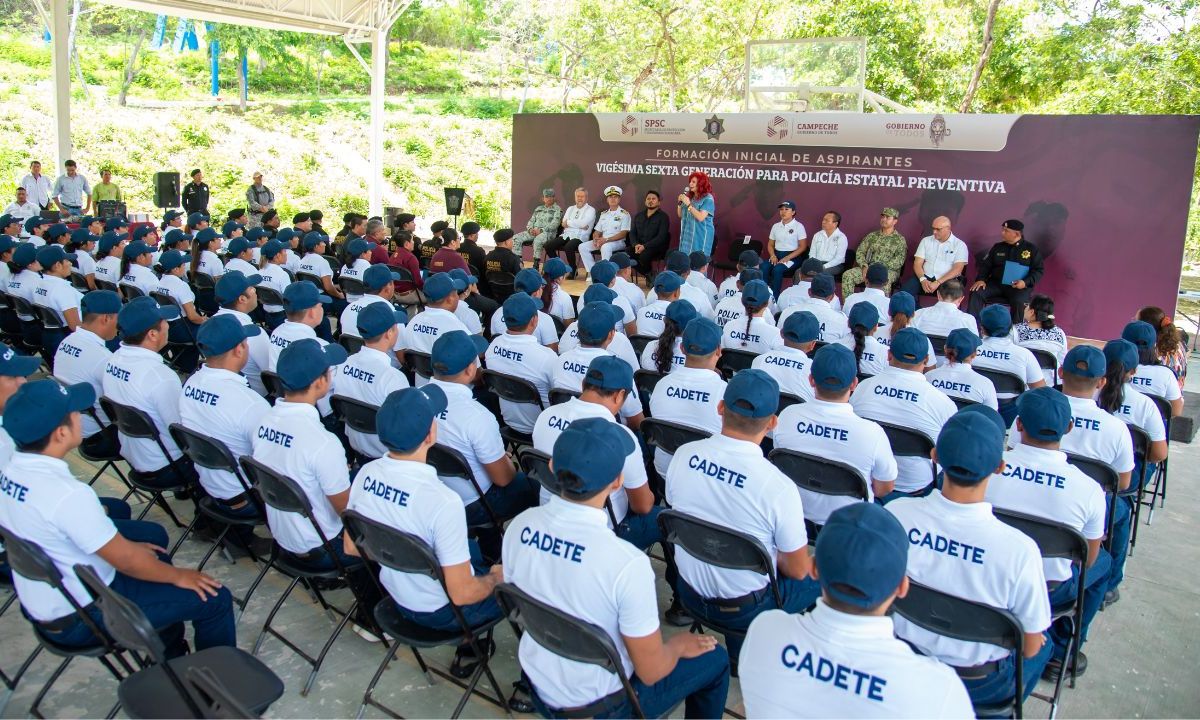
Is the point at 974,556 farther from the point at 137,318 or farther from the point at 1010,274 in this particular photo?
the point at 1010,274

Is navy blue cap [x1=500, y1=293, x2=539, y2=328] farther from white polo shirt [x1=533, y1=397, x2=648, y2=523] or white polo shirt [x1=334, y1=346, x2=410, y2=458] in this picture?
white polo shirt [x1=533, y1=397, x2=648, y2=523]

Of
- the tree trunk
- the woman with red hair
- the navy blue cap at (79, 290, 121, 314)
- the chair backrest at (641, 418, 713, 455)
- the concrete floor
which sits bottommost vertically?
the concrete floor

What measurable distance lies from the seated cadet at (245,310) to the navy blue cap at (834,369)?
11.2 feet

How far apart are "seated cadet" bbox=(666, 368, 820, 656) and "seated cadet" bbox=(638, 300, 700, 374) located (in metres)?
2.04

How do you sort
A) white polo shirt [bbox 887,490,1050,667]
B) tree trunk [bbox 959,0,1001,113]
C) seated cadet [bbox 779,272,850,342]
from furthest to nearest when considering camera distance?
tree trunk [bbox 959,0,1001,113] < seated cadet [bbox 779,272,850,342] < white polo shirt [bbox 887,490,1050,667]

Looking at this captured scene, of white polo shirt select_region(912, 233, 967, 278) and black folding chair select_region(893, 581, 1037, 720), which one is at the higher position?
white polo shirt select_region(912, 233, 967, 278)

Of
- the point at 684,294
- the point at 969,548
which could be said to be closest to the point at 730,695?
the point at 969,548

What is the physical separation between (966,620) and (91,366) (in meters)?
4.43

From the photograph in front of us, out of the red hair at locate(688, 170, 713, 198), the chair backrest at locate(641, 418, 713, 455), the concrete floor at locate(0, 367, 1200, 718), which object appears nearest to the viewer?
the concrete floor at locate(0, 367, 1200, 718)

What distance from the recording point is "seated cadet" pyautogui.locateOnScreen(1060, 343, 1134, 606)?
12.2 ft

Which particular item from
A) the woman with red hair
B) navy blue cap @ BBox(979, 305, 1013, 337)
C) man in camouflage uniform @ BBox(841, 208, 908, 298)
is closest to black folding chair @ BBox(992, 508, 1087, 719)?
navy blue cap @ BBox(979, 305, 1013, 337)

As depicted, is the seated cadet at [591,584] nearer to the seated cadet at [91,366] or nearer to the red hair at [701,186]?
the seated cadet at [91,366]

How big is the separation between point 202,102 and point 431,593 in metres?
34.5

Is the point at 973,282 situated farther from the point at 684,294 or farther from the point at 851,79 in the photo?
the point at 684,294
